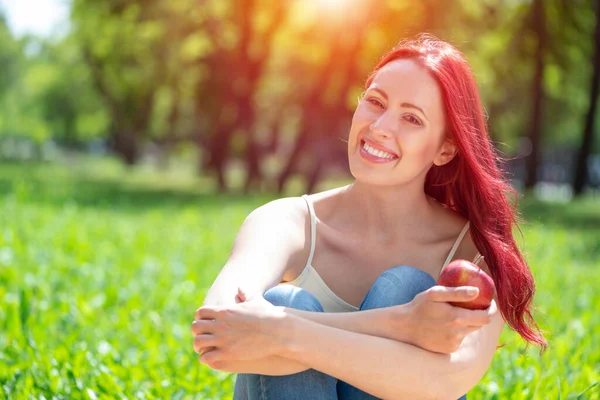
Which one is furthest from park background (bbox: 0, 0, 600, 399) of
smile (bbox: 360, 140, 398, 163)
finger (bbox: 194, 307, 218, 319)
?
finger (bbox: 194, 307, 218, 319)

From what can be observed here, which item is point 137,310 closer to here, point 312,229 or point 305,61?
point 312,229

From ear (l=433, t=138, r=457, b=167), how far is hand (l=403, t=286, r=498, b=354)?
0.69m

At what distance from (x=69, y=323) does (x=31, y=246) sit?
2817 mm

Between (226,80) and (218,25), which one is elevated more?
(218,25)

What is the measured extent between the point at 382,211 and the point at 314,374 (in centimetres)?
79

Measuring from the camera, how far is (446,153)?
2.98 metres

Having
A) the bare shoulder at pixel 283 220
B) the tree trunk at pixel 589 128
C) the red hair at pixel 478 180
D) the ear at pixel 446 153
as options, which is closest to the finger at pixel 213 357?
the bare shoulder at pixel 283 220

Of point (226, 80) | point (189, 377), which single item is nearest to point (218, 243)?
point (189, 377)

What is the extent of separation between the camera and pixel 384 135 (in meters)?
2.81

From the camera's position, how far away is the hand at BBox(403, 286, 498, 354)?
2.38 metres

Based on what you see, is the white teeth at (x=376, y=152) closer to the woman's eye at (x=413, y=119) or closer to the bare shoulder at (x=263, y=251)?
the woman's eye at (x=413, y=119)

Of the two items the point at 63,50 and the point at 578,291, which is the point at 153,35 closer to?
the point at 63,50

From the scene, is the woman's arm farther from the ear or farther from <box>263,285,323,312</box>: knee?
the ear

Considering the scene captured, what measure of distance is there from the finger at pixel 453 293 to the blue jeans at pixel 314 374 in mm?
293
